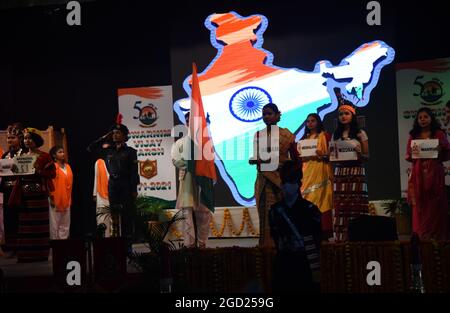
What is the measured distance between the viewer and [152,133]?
10516 millimetres

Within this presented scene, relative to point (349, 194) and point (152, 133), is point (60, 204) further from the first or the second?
point (349, 194)

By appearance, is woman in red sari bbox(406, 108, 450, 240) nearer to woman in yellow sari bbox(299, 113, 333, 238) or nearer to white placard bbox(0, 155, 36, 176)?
woman in yellow sari bbox(299, 113, 333, 238)

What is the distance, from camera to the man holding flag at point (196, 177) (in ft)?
24.3

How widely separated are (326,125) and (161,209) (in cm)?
255

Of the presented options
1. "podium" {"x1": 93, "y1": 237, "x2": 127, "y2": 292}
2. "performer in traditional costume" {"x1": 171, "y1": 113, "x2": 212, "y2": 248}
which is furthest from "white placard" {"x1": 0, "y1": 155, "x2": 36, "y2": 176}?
"podium" {"x1": 93, "y1": 237, "x2": 127, "y2": 292}

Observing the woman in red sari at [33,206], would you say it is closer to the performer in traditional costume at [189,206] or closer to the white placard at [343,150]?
the performer in traditional costume at [189,206]

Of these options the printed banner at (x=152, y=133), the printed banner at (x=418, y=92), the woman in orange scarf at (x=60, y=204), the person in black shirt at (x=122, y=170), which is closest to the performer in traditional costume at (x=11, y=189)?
the woman in orange scarf at (x=60, y=204)

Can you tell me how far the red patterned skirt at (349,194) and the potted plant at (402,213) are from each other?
77.8 inches

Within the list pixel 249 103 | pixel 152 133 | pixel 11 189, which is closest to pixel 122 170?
pixel 11 189

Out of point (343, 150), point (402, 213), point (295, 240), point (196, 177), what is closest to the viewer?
point (295, 240)

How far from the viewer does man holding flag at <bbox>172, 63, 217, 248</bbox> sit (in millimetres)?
7418

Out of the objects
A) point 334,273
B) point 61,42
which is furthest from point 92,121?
point 334,273

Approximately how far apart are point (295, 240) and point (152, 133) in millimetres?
6430
